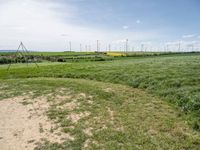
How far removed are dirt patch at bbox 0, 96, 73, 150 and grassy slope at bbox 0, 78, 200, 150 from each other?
1.09ft

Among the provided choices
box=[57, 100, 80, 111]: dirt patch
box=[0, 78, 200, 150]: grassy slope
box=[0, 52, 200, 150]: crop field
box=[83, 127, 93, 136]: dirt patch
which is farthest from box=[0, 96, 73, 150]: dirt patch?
box=[57, 100, 80, 111]: dirt patch

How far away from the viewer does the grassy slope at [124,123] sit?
6.57 m

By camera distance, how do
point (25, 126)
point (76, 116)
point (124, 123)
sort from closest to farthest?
point (25, 126)
point (124, 123)
point (76, 116)

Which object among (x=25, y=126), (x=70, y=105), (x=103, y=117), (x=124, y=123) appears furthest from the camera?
(x=70, y=105)

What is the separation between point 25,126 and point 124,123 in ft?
11.6

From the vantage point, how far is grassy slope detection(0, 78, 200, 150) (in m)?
6.57

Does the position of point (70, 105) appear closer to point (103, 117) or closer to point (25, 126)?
point (103, 117)

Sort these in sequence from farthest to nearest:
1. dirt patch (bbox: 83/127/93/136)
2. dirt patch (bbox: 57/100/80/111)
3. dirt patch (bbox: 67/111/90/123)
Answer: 1. dirt patch (bbox: 57/100/80/111)
2. dirt patch (bbox: 67/111/90/123)
3. dirt patch (bbox: 83/127/93/136)

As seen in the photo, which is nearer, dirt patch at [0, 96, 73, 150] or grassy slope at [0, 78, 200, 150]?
grassy slope at [0, 78, 200, 150]

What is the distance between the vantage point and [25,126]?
797 centimetres

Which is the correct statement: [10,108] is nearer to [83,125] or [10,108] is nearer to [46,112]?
[46,112]

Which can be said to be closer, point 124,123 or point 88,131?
point 88,131

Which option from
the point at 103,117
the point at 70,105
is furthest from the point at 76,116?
the point at 70,105

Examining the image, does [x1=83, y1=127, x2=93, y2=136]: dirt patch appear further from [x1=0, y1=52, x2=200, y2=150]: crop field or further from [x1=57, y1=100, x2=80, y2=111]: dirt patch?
[x1=57, y1=100, x2=80, y2=111]: dirt patch
